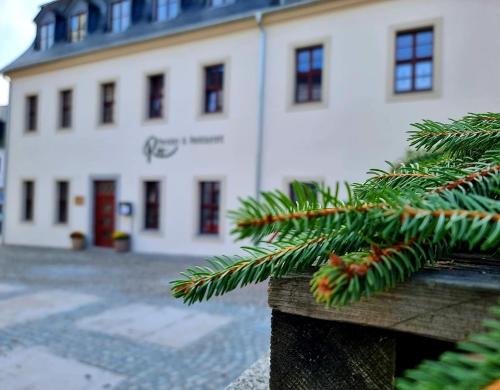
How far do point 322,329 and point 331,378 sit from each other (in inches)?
3.2

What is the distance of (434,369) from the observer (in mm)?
352

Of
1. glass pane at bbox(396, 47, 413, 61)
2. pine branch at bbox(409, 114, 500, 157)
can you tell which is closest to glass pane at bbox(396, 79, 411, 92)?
glass pane at bbox(396, 47, 413, 61)

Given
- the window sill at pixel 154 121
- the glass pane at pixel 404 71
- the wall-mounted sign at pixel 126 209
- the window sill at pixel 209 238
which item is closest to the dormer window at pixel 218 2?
the window sill at pixel 154 121

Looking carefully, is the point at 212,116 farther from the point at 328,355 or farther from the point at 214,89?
the point at 328,355

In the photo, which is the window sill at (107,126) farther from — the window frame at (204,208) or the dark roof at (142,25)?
the window frame at (204,208)

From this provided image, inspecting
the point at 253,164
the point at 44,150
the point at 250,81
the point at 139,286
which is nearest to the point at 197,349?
the point at 139,286

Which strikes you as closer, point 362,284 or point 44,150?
point 362,284

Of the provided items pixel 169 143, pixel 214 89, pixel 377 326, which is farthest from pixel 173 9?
pixel 377 326

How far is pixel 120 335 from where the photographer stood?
5.15 m

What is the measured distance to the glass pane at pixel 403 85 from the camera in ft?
34.2

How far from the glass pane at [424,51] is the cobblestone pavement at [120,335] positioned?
6899mm

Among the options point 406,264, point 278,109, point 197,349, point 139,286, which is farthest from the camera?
point 278,109

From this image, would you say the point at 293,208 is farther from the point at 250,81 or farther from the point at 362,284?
the point at 250,81

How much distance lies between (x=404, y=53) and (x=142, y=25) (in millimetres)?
9234
